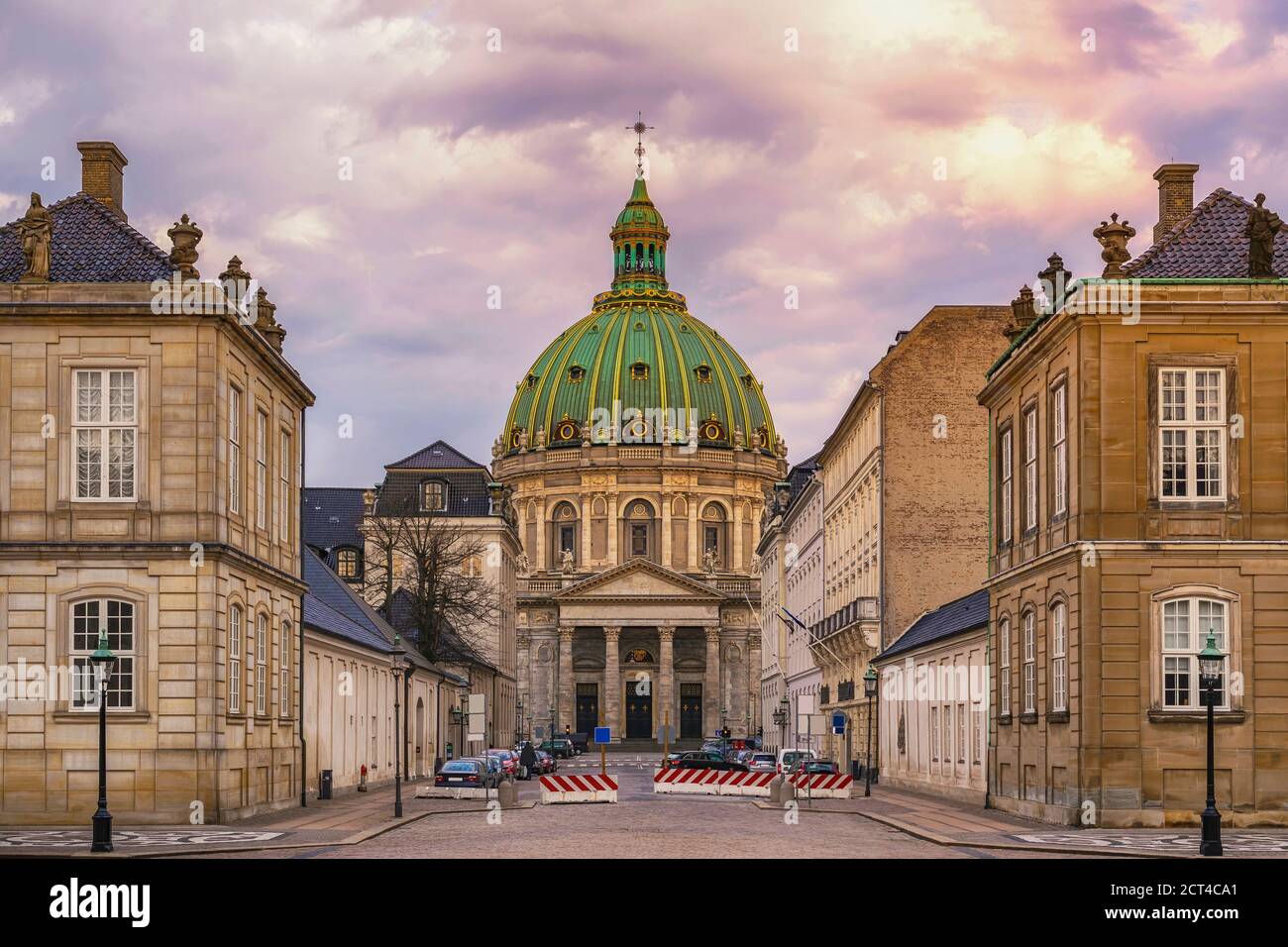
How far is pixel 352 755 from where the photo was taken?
5712 centimetres

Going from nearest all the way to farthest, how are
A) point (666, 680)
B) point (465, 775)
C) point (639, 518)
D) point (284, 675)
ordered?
point (284, 675) < point (465, 775) < point (666, 680) < point (639, 518)

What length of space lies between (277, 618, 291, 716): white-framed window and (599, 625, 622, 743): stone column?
111067mm

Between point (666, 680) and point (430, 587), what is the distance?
2981 inches

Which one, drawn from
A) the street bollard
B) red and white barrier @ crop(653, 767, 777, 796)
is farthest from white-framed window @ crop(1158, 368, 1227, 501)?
red and white barrier @ crop(653, 767, 777, 796)

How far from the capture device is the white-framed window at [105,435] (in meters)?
37.3

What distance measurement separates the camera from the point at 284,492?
150ft

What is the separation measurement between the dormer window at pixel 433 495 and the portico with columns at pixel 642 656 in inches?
1577

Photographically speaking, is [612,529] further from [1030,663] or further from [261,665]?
[1030,663]

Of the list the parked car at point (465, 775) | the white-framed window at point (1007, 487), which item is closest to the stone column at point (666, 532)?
the parked car at point (465, 775)

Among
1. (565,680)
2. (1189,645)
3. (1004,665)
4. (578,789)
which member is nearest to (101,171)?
(578,789)

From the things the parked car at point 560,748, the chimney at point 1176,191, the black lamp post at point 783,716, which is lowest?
the parked car at point 560,748

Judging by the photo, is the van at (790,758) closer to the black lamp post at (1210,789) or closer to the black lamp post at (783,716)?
the black lamp post at (1210,789)

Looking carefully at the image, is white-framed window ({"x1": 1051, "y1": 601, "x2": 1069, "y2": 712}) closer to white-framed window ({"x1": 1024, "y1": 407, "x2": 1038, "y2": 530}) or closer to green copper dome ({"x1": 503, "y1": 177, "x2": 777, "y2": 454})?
white-framed window ({"x1": 1024, "y1": 407, "x2": 1038, "y2": 530})
